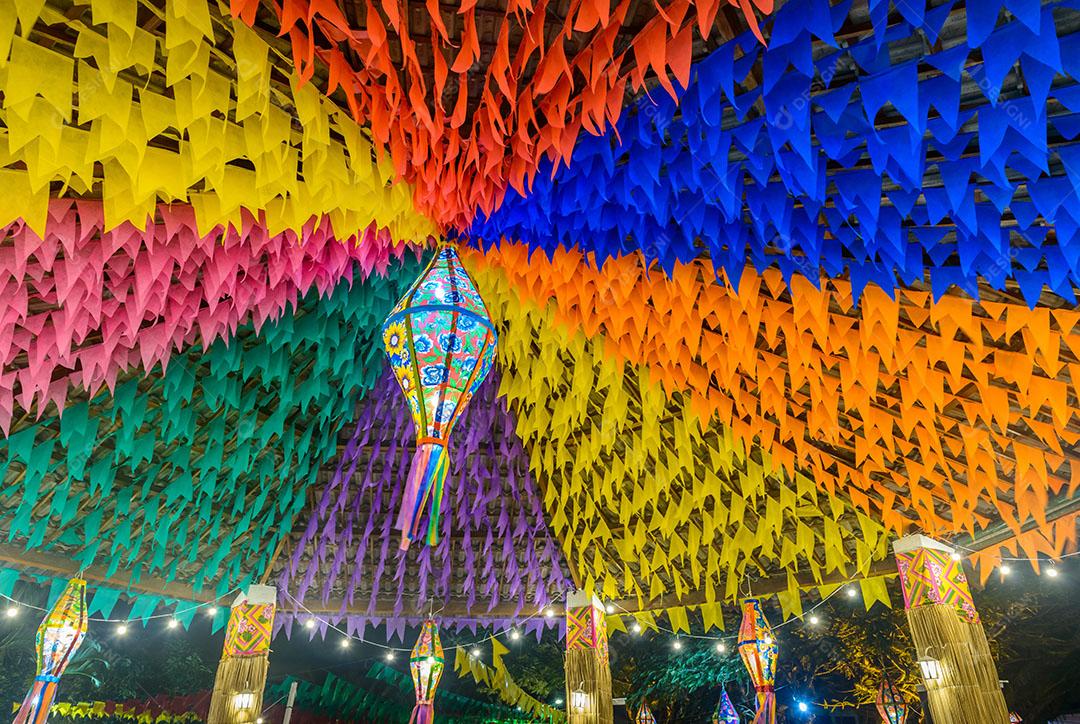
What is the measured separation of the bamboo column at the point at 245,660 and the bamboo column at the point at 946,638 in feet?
26.8

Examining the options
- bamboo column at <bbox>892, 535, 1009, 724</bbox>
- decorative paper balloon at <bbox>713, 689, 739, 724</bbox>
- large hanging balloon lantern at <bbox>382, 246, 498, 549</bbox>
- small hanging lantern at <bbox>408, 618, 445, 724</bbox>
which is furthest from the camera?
decorative paper balloon at <bbox>713, 689, 739, 724</bbox>

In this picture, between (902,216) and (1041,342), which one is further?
(1041,342)

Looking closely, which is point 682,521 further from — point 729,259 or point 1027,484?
point 729,259

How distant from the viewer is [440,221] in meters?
4.79

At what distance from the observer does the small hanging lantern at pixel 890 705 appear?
40.0 ft

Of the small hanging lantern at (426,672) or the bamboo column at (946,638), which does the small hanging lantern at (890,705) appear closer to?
the bamboo column at (946,638)

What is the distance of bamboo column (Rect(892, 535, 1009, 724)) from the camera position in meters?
6.46

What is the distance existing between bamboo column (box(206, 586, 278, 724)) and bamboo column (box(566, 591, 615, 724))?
4205 mm

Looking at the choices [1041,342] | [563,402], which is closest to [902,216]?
[1041,342]

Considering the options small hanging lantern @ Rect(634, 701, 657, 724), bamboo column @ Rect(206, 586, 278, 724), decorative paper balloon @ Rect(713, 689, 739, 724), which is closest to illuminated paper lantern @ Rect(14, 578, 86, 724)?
bamboo column @ Rect(206, 586, 278, 724)

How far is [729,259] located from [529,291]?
6.18 feet

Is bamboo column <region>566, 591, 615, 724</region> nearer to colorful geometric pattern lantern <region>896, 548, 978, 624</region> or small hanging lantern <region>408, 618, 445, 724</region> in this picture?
small hanging lantern <region>408, 618, 445, 724</region>

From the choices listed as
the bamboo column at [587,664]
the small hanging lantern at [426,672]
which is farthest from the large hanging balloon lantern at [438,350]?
the small hanging lantern at [426,672]

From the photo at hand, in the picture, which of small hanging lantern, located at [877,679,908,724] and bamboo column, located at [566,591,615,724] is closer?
bamboo column, located at [566,591,615,724]
